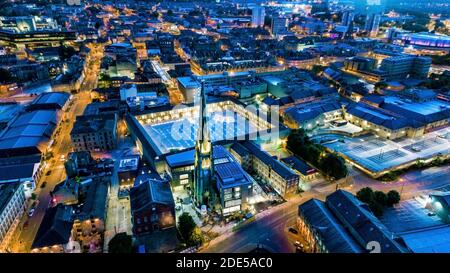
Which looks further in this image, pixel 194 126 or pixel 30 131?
pixel 194 126

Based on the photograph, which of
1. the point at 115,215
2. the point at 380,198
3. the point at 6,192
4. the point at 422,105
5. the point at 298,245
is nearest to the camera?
the point at 298,245

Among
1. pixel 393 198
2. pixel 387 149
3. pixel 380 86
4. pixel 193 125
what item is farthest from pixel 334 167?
pixel 380 86

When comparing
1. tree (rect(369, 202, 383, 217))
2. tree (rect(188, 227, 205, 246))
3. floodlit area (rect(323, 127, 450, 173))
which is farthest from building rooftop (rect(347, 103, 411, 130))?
tree (rect(188, 227, 205, 246))

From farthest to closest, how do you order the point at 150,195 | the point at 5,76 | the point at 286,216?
the point at 5,76 < the point at 286,216 < the point at 150,195

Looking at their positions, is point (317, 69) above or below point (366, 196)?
above

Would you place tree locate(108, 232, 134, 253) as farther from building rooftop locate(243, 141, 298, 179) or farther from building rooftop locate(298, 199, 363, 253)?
building rooftop locate(243, 141, 298, 179)

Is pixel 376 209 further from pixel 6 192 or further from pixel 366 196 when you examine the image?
pixel 6 192
